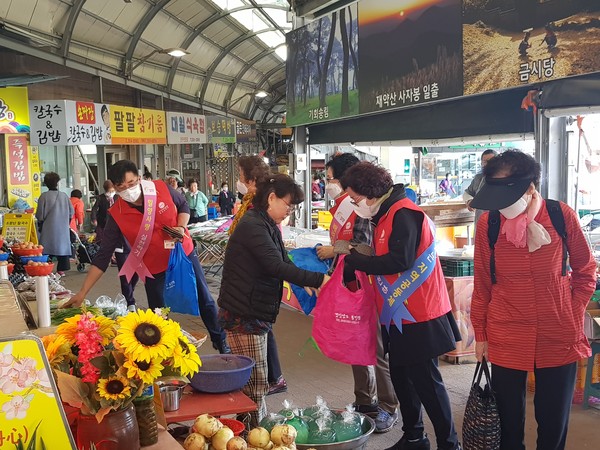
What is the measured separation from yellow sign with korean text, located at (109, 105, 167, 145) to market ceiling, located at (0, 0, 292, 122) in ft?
5.30

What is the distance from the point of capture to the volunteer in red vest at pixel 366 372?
4379 mm

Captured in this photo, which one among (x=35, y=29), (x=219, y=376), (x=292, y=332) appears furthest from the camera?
(x=35, y=29)

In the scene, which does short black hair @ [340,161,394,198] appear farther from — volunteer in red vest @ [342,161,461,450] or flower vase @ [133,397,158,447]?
flower vase @ [133,397,158,447]

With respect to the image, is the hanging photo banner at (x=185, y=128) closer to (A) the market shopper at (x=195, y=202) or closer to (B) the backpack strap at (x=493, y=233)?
(A) the market shopper at (x=195, y=202)

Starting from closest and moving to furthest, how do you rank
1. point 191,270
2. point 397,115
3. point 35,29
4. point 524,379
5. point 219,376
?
point 219,376 → point 524,379 → point 191,270 → point 397,115 → point 35,29

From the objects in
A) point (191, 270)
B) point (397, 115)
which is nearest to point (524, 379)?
point (191, 270)

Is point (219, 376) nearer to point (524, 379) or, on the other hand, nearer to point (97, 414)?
point (97, 414)

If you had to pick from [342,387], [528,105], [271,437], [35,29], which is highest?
[35,29]

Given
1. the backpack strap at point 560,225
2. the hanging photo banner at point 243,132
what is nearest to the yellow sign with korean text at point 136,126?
the hanging photo banner at point 243,132

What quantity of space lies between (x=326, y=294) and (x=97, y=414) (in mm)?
2208

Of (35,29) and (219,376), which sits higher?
(35,29)

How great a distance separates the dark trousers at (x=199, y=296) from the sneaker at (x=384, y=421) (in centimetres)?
163

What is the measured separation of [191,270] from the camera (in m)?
5.45

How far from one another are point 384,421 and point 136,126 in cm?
1270
